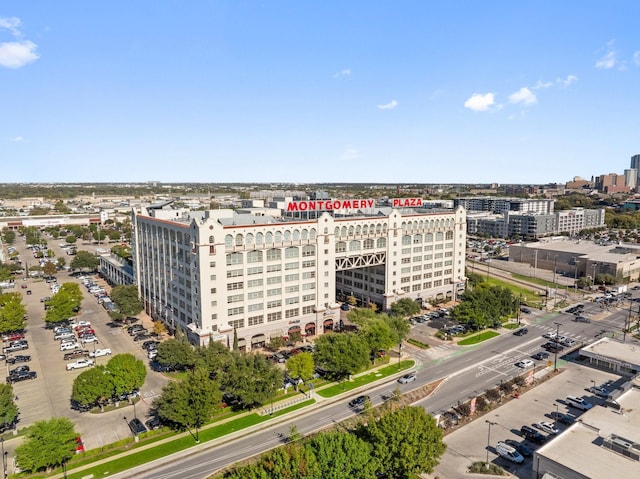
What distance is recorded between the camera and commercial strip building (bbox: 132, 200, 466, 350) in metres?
91.6

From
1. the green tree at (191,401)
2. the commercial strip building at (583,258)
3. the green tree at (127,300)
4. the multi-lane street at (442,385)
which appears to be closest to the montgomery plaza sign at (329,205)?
the multi-lane street at (442,385)

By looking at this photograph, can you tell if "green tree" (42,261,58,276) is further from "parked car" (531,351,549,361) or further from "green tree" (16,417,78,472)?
"parked car" (531,351,549,361)

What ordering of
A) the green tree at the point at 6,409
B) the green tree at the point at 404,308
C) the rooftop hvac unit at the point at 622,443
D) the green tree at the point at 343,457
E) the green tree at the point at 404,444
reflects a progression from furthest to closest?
the green tree at the point at 404,308
the green tree at the point at 6,409
the rooftop hvac unit at the point at 622,443
the green tree at the point at 404,444
the green tree at the point at 343,457

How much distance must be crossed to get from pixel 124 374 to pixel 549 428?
66000mm

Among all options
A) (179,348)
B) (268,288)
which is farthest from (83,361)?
(268,288)

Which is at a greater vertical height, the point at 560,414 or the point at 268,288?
the point at 268,288

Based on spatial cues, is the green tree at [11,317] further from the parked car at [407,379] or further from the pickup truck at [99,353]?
the parked car at [407,379]

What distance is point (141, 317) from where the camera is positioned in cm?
12225

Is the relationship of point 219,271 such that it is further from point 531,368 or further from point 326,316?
point 531,368

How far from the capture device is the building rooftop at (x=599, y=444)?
5000 centimetres

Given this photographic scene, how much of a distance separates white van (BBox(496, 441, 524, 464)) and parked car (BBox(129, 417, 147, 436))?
2006 inches

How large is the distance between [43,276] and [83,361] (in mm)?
104064

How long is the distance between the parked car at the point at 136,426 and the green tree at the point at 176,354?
1372cm

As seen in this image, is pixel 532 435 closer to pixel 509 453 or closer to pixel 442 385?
pixel 509 453
